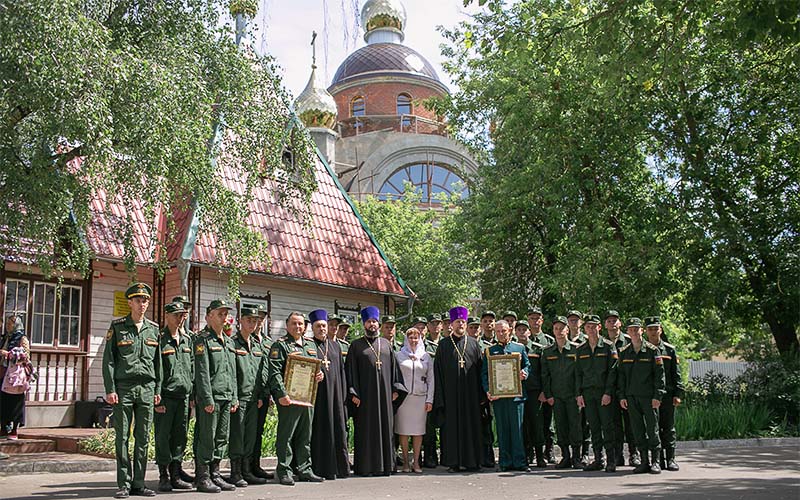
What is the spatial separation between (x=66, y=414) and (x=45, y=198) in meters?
6.58

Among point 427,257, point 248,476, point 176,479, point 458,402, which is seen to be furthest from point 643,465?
point 427,257

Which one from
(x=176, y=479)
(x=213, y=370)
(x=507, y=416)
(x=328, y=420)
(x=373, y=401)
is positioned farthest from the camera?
(x=507, y=416)

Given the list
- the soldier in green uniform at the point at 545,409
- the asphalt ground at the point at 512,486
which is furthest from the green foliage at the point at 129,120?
the soldier in green uniform at the point at 545,409

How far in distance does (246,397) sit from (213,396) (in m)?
0.61

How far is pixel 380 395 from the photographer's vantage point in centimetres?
1103

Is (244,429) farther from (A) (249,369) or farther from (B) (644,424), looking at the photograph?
(B) (644,424)

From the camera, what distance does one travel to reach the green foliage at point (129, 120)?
991cm

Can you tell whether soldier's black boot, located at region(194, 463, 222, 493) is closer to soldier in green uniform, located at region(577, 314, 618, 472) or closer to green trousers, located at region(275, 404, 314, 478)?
green trousers, located at region(275, 404, 314, 478)

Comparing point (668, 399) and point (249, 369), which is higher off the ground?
point (249, 369)

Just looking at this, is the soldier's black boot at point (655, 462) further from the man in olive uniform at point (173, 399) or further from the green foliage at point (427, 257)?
the green foliage at point (427, 257)

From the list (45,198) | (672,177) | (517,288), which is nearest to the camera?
(45,198)

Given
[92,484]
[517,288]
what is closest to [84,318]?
[92,484]

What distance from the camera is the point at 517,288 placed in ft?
81.0

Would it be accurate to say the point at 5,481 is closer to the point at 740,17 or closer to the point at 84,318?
the point at 84,318
